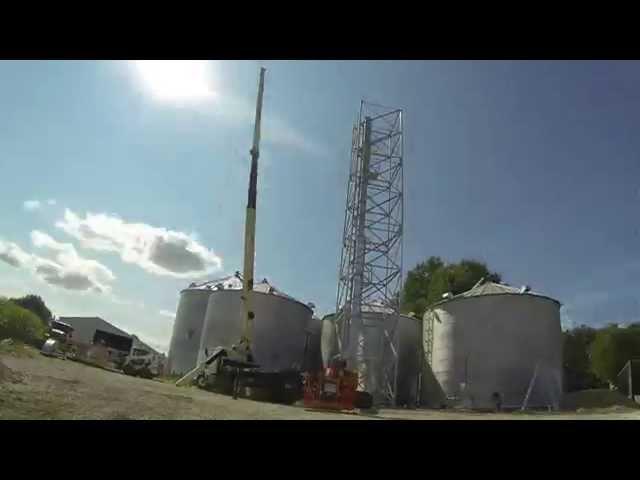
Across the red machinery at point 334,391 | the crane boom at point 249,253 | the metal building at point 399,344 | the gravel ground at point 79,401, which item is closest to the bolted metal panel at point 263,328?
the metal building at point 399,344

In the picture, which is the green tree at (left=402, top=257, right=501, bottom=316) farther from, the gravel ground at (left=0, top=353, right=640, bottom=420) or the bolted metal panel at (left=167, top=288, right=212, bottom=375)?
the gravel ground at (left=0, top=353, right=640, bottom=420)

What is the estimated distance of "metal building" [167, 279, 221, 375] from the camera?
36562 millimetres

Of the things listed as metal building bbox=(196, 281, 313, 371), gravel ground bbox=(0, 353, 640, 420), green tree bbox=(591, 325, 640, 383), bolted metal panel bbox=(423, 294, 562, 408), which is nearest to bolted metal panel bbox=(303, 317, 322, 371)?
metal building bbox=(196, 281, 313, 371)

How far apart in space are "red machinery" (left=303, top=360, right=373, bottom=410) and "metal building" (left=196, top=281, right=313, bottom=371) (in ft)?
33.2

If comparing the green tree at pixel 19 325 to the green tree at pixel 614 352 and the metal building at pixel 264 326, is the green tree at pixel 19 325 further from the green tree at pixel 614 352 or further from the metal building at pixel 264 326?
the green tree at pixel 614 352

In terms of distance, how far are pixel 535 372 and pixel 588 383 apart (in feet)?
78.4

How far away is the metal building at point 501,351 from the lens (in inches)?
1048

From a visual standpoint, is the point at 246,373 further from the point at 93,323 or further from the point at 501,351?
the point at 93,323
